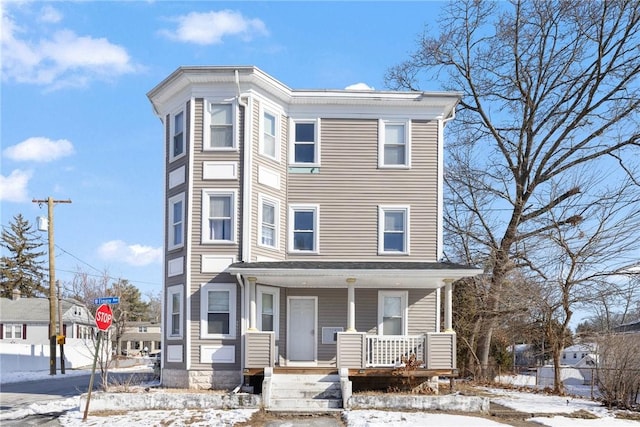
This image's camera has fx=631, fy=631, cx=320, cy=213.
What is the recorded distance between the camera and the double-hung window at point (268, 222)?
57.8ft

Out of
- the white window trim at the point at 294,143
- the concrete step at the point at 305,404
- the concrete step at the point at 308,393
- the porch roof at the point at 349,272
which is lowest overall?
the concrete step at the point at 305,404

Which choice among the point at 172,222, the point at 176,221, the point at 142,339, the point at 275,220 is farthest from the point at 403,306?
the point at 142,339

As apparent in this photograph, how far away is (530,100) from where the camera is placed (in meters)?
24.5

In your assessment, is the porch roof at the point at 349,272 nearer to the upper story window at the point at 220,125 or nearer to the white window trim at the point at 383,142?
the white window trim at the point at 383,142

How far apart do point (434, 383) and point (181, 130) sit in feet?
32.5

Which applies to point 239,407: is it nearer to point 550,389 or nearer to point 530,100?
point 550,389

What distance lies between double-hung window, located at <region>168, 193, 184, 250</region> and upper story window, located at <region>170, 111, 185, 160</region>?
1248 mm

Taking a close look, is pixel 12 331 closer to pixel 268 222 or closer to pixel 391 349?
pixel 268 222

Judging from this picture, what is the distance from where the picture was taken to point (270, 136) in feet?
59.4

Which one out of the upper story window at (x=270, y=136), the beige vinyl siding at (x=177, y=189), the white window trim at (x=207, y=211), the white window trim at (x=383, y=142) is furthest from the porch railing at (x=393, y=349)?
the upper story window at (x=270, y=136)

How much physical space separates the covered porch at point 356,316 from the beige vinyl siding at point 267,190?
0.87 metres

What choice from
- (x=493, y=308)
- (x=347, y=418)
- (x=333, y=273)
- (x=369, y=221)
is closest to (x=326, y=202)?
(x=369, y=221)

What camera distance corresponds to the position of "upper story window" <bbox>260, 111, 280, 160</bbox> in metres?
17.9

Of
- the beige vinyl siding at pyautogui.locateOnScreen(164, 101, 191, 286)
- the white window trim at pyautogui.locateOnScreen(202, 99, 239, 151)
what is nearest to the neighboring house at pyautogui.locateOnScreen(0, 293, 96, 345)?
the beige vinyl siding at pyautogui.locateOnScreen(164, 101, 191, 286)
